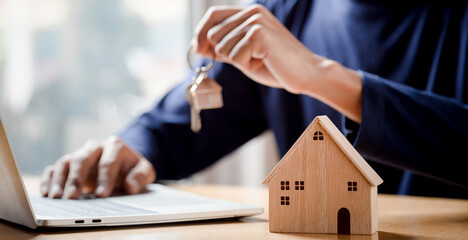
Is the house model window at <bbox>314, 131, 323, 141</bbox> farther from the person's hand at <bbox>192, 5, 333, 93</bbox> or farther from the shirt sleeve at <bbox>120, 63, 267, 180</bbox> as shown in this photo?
the shirt sleeve at <bbox>120, 63, 267, 180</bbox>

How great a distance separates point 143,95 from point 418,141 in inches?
63.5

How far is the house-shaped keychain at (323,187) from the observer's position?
53cm

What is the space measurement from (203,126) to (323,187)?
0.87m

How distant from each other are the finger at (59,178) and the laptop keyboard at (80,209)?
0.08 ft

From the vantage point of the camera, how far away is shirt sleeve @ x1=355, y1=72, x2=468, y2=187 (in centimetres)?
81

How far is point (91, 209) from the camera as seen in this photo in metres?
0.70

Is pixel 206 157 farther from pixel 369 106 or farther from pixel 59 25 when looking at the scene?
pixel 59 25

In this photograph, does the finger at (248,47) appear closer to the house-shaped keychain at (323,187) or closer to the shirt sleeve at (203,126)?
the house-shaped keychain at (323,187)

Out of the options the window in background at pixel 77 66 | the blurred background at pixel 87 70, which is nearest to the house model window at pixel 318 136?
the blurred background at pixel 87 70

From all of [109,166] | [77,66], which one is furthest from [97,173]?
[77,66]

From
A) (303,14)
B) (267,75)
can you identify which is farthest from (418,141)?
(303,14)

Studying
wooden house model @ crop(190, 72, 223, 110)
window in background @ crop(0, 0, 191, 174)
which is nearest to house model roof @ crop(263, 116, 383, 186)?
wooden house model @ crop(190, 72, 223, 110)

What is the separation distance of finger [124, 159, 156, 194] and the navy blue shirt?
160 millimetres

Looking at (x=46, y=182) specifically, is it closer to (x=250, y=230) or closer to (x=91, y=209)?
(x=91, y=209)
